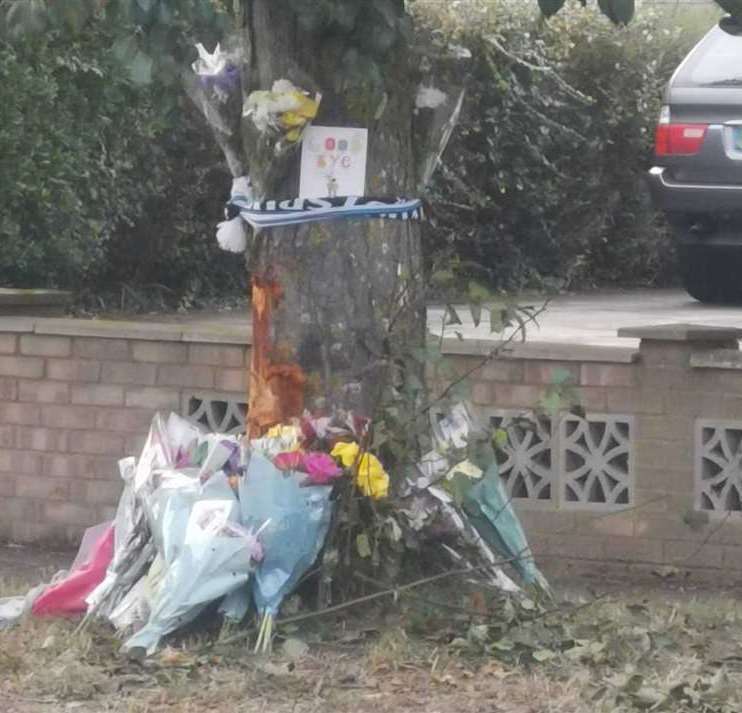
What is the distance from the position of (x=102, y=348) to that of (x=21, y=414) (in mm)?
487

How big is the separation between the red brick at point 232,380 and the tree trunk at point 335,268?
1777 mm

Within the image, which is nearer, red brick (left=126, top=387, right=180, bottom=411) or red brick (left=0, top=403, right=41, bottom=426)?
red brick (left=126, top=387, right=180, bottom=411)

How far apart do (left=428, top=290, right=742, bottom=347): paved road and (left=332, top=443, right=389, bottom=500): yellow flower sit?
2.63 m

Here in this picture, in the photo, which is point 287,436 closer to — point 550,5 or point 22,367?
point 550,5

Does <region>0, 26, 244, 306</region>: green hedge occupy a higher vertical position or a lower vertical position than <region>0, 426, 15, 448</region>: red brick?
higher

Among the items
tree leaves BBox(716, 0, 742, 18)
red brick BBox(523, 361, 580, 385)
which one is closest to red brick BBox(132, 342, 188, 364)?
red brick BBox(523, 361, 580, 385)

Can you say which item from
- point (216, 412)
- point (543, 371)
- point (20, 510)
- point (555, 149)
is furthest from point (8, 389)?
point (555, 149)

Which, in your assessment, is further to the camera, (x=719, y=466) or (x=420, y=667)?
(x=719, y=466)

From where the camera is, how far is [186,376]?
7.86m

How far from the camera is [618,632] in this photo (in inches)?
229

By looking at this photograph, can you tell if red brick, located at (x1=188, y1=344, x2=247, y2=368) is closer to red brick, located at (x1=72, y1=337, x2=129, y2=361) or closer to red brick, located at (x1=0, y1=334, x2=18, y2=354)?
red brick, located at (x1=72, y1=337, x2=129, y2=361)

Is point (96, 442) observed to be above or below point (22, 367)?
below

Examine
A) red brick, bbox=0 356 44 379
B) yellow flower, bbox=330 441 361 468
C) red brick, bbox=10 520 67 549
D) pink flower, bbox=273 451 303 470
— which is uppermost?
yellow flower, bbox=330 441 361 468

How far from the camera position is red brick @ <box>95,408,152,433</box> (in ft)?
25.9
